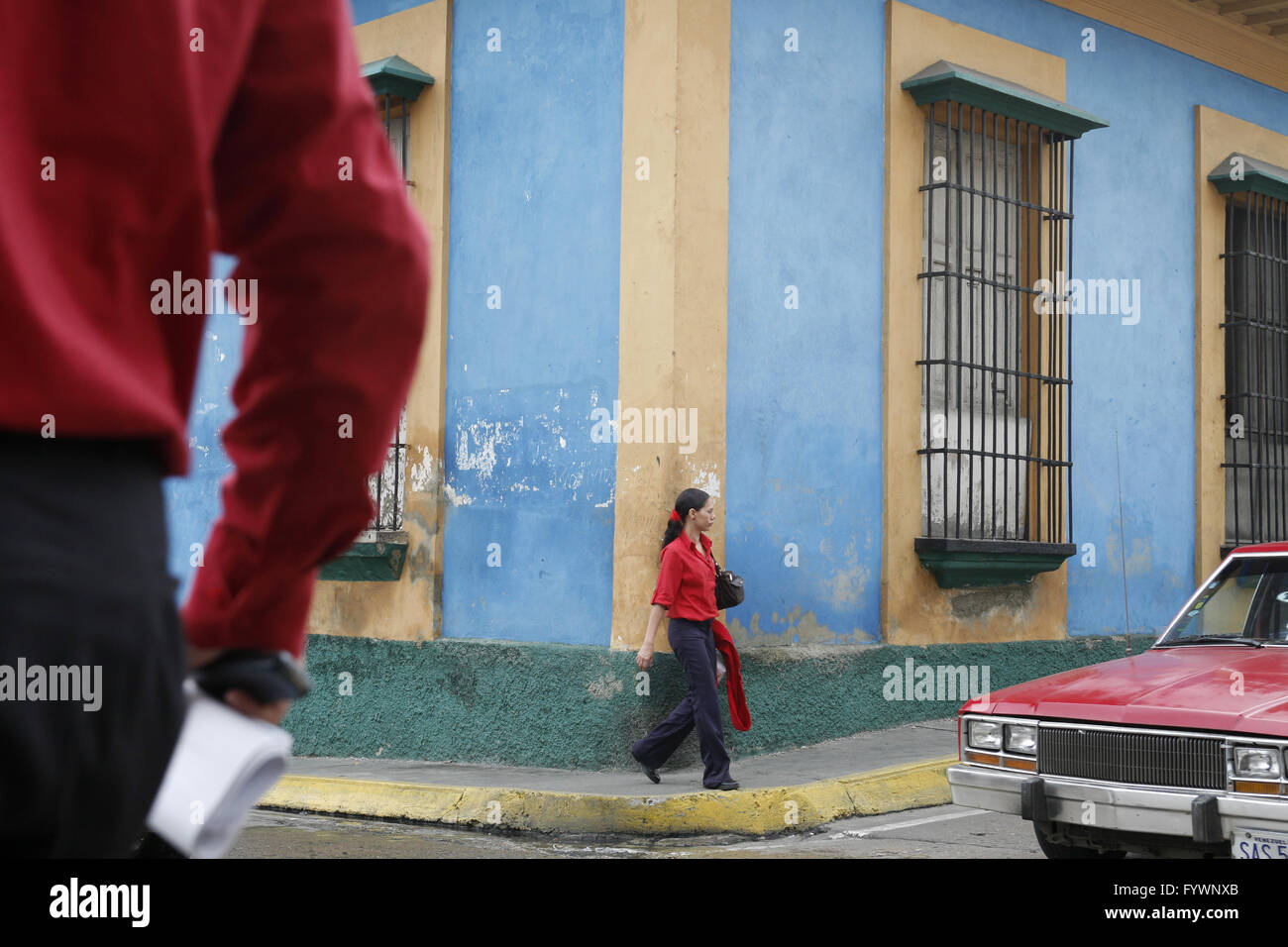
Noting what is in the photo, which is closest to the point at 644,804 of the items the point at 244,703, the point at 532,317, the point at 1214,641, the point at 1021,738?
the point at 1021,738

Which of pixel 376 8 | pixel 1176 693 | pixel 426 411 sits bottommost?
pixel 1176 693

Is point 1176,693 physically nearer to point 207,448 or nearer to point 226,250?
point 226,250

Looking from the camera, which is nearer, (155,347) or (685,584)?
(155,347)

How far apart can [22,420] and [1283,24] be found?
49.1 feet

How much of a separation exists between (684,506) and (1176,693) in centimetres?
354

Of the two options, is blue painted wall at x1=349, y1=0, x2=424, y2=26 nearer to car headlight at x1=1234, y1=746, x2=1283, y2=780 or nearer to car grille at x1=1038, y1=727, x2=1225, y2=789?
car grille at x1=1038, y1=727, x2=1225, y2=789

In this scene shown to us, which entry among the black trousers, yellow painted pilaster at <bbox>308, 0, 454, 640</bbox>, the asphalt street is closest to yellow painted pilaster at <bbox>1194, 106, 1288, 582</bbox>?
the asphalt street

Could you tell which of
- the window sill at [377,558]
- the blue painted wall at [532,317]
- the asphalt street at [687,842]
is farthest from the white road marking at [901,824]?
the window sill at [377,558]

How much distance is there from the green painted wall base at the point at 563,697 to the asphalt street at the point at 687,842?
1289mm

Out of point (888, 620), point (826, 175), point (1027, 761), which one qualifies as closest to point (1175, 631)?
point (1027, 761)

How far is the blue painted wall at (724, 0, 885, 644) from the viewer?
948 cm

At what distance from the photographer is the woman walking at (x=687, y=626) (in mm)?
8328

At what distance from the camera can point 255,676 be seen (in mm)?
1202
